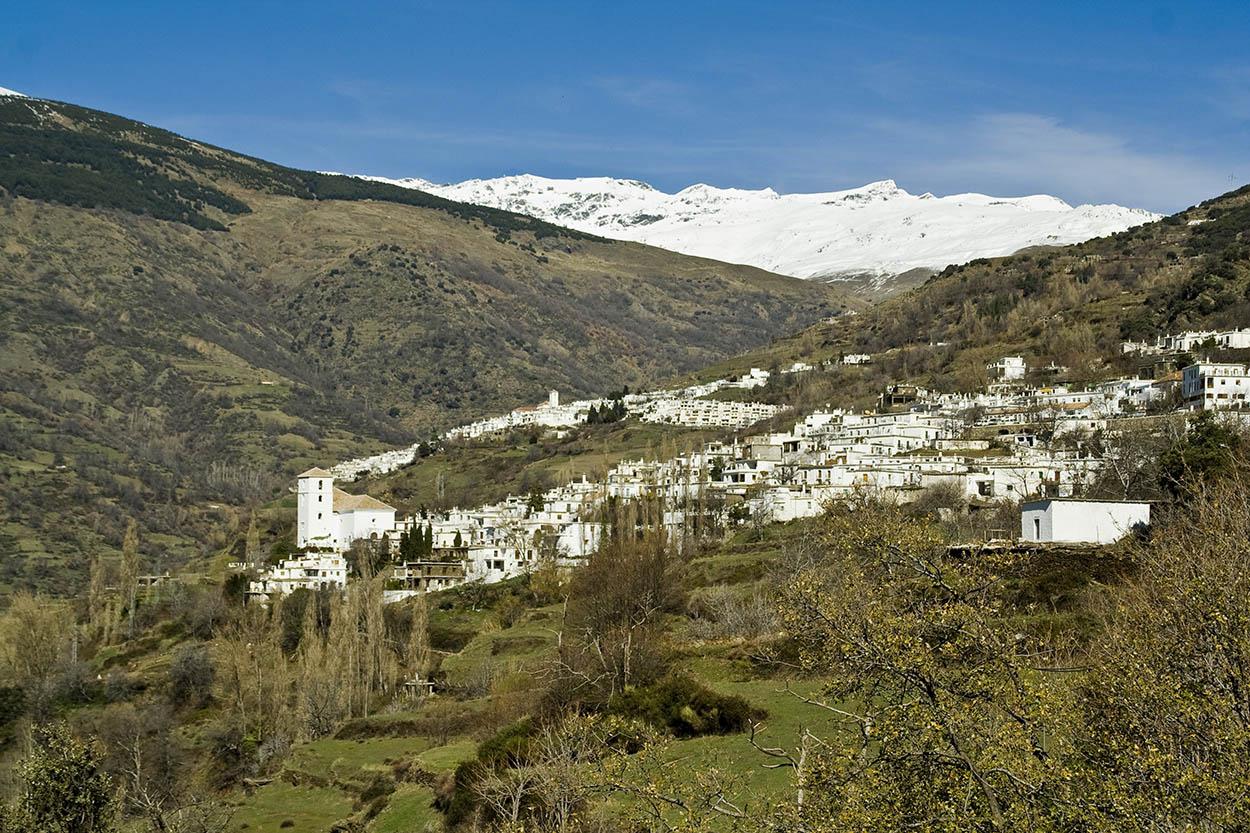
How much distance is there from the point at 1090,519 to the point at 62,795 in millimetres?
26817

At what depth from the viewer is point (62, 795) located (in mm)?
30094

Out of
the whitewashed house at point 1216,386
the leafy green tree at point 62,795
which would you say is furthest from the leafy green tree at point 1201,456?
the leafy green tree at point 62,795

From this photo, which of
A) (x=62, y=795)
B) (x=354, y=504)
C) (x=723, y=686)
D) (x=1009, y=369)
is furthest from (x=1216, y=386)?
(x=62, y=795)

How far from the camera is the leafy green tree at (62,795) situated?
29531 mm

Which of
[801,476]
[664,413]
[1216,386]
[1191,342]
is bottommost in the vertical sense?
[801,476]

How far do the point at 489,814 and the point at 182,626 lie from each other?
4463cm

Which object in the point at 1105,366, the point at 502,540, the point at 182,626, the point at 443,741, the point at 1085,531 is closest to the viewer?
the point at 443,741

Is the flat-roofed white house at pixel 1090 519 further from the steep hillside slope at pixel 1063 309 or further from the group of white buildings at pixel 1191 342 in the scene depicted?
the group of white buildings at pixel 1191 342

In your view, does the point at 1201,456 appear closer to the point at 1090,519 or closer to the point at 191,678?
the point at 1090,519

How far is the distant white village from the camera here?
61.5m

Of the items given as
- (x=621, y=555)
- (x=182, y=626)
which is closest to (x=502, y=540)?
(x=182, y=626)

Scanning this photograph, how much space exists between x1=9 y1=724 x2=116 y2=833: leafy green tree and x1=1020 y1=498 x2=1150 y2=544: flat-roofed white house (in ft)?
81.8

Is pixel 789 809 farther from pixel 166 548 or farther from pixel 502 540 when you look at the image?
pixel 166 548

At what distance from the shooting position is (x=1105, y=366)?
8994cm
